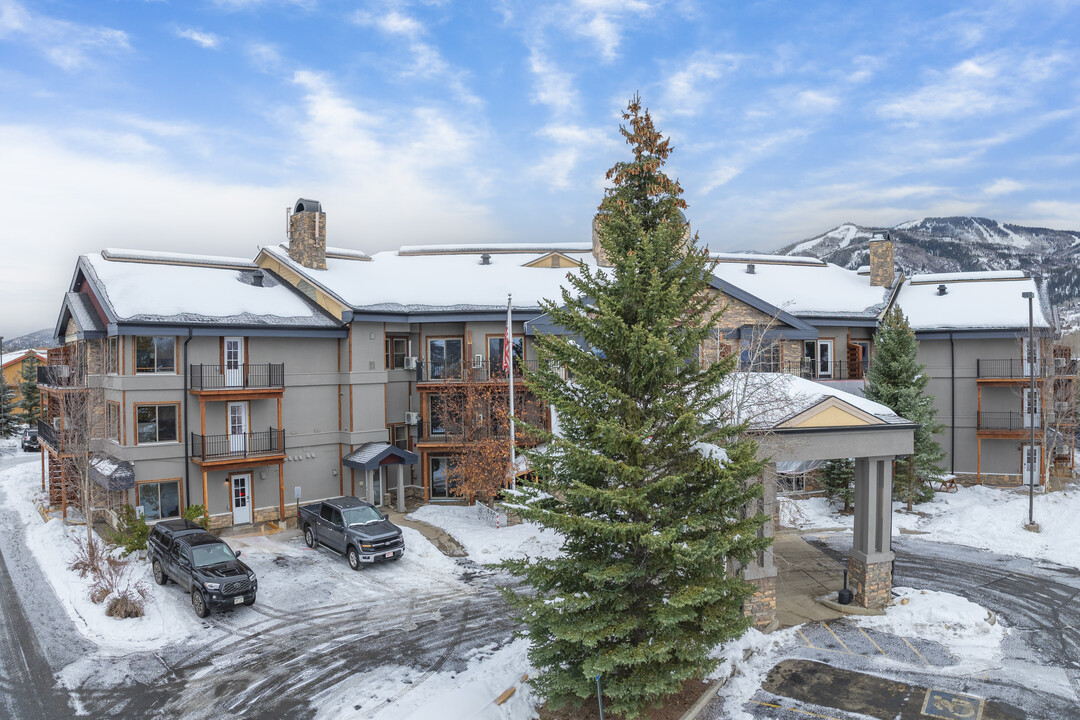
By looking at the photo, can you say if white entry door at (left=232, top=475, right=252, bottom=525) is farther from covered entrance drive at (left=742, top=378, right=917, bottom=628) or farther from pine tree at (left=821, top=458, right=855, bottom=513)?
pine tree at (left=821, top=458, right=855, bottom=513)

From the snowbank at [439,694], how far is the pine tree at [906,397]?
2072 cm

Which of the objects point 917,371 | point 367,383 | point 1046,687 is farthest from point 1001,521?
point 367,383

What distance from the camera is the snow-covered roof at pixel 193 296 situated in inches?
974

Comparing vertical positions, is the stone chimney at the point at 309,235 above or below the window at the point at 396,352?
above

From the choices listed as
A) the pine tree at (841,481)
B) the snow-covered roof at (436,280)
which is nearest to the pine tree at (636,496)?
the snow-covered roof at (436,280)

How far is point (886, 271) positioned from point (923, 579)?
21071 millimetres

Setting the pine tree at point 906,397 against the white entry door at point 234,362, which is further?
the pine tree at point 906,397

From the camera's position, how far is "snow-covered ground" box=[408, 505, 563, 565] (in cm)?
2261

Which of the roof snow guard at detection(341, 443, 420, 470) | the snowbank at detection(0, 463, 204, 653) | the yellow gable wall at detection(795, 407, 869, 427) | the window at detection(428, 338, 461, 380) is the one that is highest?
the window at detection(428, 338, 461, 380)

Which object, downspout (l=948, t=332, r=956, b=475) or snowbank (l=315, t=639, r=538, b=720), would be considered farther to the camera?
downspout (l=948, t=332, r=956, b=475)

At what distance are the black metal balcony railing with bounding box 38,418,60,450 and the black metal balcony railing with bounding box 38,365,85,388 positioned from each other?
74.5 inches

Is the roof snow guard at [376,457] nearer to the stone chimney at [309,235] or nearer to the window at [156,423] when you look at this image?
the window at [156,423]

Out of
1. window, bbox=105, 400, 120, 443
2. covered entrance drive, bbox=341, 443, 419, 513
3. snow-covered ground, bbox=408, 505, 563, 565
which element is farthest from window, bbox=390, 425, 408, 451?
window, bbox=105, 400, 120, 443

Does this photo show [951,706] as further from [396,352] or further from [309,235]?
[309,235]
